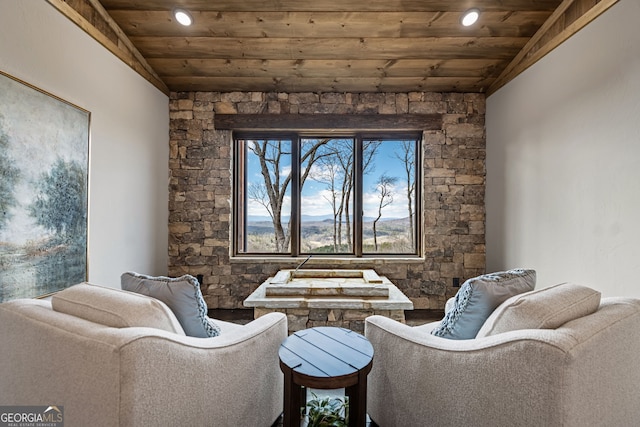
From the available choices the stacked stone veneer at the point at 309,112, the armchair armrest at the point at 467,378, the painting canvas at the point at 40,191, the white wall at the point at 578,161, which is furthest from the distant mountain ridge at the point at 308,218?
the armchair armrest at the point at 467,378

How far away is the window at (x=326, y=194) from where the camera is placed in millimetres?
3869

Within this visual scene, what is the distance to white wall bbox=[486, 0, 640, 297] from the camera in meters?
1.94

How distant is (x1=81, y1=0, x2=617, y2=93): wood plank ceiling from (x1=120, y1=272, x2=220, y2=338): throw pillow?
252 centimetres

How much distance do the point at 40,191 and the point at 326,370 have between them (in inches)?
87.0

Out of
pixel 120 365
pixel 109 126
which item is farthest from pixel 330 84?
pixel 120 365

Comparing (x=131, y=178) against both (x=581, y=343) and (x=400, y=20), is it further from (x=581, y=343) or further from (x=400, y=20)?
(x=581, y=343)

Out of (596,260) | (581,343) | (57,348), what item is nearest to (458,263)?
(596,260)

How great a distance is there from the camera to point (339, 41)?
2.95 metres

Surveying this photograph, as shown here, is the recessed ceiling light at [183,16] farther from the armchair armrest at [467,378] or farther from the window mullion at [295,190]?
the armchair armrest at [467,378]

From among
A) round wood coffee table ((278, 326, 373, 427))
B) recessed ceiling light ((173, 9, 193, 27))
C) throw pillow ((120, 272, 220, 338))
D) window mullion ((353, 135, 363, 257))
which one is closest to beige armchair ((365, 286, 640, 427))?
round wood coffee table ((278, 326, 373, 427))

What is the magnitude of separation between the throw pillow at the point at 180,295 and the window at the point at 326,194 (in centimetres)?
239

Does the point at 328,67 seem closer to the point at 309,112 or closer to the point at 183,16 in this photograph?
the point at 309,112

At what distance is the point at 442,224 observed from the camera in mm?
3668

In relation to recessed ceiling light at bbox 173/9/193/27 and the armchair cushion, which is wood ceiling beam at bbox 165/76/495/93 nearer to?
recessed ceiling light at bbox 173/9/193/27
